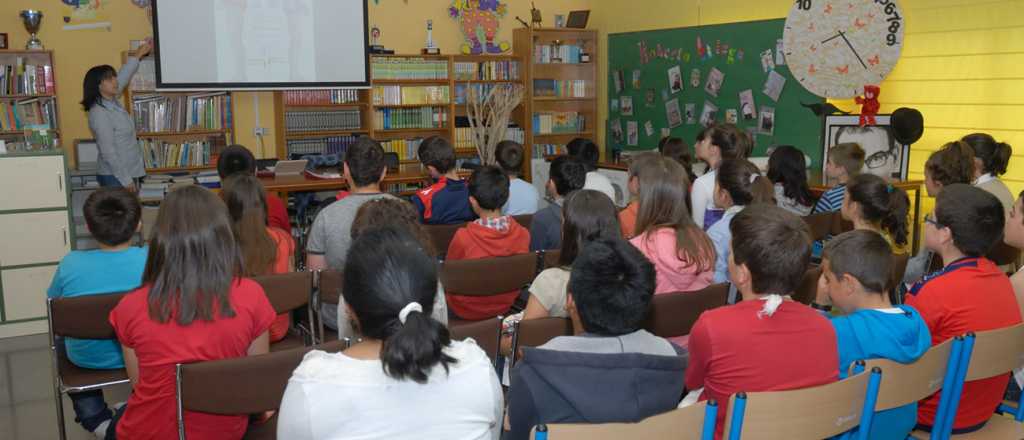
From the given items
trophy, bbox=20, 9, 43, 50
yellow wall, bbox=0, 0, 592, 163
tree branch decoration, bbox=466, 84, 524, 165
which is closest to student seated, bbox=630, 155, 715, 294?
tree branch decoration, bbox=466, 84, 524, 165

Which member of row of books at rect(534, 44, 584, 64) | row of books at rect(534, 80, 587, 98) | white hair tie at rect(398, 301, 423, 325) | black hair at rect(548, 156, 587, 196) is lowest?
white hair tie at rect(398, 301, 423, 325)

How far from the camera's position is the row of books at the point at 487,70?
8578 millimetres

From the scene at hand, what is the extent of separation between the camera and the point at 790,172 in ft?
15.3

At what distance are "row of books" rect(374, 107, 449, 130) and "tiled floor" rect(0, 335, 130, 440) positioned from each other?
13.4ft

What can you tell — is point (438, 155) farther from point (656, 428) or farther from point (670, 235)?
point (656, 428)

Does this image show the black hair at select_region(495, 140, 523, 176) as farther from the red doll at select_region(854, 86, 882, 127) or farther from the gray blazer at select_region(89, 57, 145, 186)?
the gray blazer at select_region(89, 57, 145, 186)

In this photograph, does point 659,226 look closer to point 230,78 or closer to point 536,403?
point 536,403

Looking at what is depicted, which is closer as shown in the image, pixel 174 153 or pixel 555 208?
pixel 555 208

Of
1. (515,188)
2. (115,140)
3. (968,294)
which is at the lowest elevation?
(968,294)

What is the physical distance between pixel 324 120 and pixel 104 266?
5.29m

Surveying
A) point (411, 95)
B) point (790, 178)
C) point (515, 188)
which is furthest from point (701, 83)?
point (515, 188)

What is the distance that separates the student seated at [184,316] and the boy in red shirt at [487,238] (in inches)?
48.5

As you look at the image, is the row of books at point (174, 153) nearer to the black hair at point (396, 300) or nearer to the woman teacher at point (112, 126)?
the woman teacher at point (112, 126)

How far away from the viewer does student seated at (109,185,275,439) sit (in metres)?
2.14
